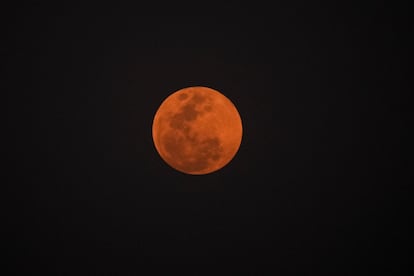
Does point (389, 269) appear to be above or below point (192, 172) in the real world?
below

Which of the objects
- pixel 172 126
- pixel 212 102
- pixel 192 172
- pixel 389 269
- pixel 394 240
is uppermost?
pixel 212 102

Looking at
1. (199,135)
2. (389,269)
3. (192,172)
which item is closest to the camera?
(199,135)

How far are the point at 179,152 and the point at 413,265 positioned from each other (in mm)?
6960

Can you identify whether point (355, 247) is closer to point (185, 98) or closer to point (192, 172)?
point (192, 172)

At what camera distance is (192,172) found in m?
6.66

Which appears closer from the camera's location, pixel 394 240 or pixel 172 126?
pixel 172 126

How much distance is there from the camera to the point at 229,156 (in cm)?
668

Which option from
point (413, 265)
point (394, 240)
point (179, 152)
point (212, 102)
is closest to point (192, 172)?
point (179, 152)

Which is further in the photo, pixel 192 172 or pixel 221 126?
pixel 192 172

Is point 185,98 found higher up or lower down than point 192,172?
higher up

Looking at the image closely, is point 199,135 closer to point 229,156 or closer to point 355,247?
point 229,156

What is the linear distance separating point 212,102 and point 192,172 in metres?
1.54

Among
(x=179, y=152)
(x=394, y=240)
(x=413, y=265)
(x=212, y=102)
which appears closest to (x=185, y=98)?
(x=212, y=102)

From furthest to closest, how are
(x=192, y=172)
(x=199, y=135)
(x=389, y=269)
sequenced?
(x=389, y=269)
(x=192, y=172)
(x=199, y=135)
